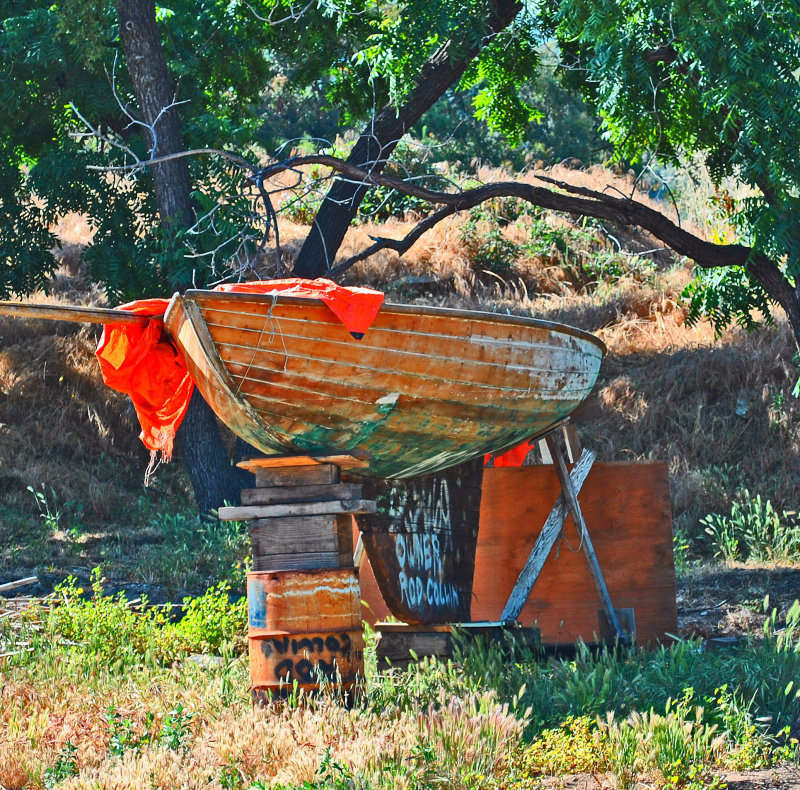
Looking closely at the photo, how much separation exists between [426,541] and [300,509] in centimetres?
149

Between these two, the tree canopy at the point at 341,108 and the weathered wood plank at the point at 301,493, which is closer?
the weathered wood plank at the point at 301,493

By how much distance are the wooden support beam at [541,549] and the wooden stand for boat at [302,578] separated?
164cm

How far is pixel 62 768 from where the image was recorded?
3777 mm

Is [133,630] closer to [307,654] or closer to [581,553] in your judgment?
[307,654]

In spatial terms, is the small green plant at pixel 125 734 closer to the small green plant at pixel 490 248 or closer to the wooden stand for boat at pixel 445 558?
the wooden stand for boat at pixel 445 558

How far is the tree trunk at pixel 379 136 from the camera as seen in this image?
1069cm

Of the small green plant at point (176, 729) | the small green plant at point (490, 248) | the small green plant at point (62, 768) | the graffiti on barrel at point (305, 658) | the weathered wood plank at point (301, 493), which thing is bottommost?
the small green plant at point (62, 768)

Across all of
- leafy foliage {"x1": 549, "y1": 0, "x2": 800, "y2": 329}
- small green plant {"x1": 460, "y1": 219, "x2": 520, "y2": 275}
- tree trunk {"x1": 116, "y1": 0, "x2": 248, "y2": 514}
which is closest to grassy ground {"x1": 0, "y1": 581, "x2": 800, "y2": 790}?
leafy foliage {"x1": 549, "y1": 0, "x2": 800, "y2": 329}

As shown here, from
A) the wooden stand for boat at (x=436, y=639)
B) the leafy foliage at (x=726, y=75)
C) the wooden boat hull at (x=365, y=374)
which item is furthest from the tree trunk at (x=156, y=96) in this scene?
the wooden stand for boat at (x=436, y=639)

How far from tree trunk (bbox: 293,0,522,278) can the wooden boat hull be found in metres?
5.27

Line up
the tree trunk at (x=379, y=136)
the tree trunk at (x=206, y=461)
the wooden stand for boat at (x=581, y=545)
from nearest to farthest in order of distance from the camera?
the wooden stand for boat at (x=581, y=545) → the tree trunk at (x=379, y=136) → the tree trunk at (x=206, y=461)

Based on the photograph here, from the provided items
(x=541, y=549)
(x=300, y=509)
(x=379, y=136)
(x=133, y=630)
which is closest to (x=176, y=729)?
(x=300, y=509)

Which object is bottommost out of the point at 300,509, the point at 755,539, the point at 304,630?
the point at 755,539

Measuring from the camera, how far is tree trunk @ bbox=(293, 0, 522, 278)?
10.7 meters
